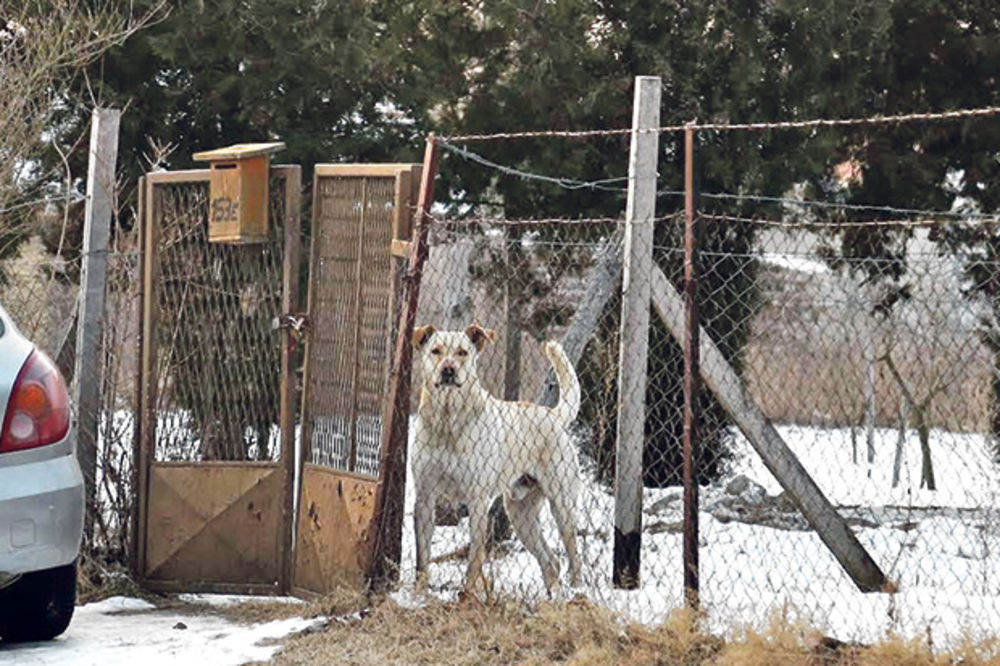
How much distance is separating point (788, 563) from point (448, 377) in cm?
238

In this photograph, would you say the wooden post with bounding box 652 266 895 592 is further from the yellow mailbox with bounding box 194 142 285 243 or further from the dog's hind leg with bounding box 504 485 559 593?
the yellow mailbox with bounding box 194 142 285 243

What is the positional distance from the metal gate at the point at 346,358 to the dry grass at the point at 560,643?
754mm

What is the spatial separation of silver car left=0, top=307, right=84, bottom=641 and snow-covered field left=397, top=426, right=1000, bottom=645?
1.56 metres

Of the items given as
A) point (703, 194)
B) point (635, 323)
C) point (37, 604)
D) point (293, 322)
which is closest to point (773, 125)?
point (703, 194)

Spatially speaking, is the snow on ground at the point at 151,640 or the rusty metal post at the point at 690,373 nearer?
the rusty metal post at the point at 690,373

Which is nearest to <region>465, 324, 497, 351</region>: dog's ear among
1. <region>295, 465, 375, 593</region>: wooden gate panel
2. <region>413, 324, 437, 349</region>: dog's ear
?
<region>413, 324, 437, 349</region>: dog's ear

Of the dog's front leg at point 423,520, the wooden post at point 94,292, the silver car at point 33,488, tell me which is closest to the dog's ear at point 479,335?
the dog's front leg at point 423,520

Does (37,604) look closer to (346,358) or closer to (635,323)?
(346,358)

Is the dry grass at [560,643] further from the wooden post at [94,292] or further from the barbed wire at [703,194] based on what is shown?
the wooden post at [94,292]

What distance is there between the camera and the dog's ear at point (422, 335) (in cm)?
862

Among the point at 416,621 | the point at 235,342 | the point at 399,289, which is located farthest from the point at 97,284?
the point at 416,621

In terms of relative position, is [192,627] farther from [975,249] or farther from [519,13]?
[975,249]

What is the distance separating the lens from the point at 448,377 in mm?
8680

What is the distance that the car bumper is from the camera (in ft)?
24.0
